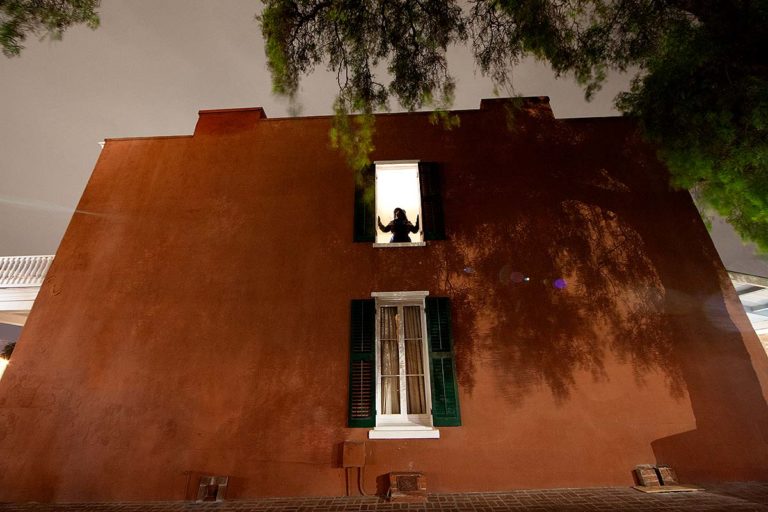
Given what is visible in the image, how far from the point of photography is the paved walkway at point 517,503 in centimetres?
376

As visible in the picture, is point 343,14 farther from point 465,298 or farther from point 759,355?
point 759,355

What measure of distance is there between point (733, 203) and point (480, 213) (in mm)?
3665

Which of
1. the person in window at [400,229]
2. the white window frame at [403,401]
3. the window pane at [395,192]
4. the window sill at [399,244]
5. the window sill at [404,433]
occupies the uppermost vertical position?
the window pane at [395,192]

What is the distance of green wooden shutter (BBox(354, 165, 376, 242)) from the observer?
5.92 metres

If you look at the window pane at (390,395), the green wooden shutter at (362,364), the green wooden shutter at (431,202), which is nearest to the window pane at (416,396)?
the window pane at (390,395)

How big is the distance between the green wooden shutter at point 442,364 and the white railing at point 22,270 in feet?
28.3

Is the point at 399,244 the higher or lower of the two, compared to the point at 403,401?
higher

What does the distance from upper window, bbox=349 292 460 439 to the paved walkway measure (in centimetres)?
80

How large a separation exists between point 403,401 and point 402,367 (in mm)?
473

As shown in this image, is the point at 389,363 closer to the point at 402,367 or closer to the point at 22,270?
the point at 402,367

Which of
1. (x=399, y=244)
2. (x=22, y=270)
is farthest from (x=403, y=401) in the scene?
(x=22, y=270)

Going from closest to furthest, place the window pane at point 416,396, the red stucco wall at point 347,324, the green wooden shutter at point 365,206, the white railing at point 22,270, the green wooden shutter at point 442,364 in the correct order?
the red stucco wall at point 347,324, the green wooden shutter at point 442,364, the window pane at point 416,396, the green wooden shutter at point 365,206, the white railing at point 22,270

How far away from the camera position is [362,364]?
5051 mm

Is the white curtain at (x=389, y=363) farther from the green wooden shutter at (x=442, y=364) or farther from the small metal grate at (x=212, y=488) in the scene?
the small metal grate at (x=212, y=488)
